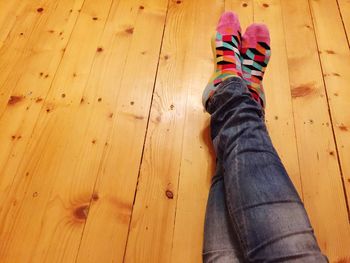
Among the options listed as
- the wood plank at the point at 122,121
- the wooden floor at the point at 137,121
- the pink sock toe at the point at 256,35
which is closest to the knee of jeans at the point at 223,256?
the wooden floor at the point at 137,121

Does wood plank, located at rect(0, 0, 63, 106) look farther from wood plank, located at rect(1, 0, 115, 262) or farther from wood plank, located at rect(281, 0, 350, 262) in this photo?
wood plank, located at rect(281, 0, 350, 262)

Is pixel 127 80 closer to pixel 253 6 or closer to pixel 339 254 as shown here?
pixel 253 6

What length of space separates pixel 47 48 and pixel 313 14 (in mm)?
886

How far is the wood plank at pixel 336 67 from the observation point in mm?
873

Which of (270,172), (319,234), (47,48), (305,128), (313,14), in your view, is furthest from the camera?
(313,14)

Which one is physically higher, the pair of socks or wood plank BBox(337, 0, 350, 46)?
wood plank BBox(337, 0, 350, 46)

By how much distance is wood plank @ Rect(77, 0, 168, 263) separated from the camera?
740 millimetres

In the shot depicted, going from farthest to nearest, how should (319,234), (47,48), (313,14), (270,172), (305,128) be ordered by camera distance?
(313,14) → (47,48) → (305,128) → (319,234) → (270,172)

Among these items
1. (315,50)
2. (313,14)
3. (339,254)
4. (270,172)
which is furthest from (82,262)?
(313,14)

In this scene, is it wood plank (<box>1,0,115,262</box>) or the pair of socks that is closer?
wood plank (<box>1,0,115,262</box>)

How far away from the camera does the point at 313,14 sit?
1.12 m

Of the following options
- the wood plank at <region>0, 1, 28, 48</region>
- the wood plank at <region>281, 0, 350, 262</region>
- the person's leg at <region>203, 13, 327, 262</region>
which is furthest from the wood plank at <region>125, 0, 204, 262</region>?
the wood plank at <region>0, 1, 28, 48</region>

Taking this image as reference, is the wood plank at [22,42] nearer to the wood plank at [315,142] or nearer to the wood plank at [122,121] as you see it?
the wood plank at [122,121]

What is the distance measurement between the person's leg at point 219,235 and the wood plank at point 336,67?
346 mm
